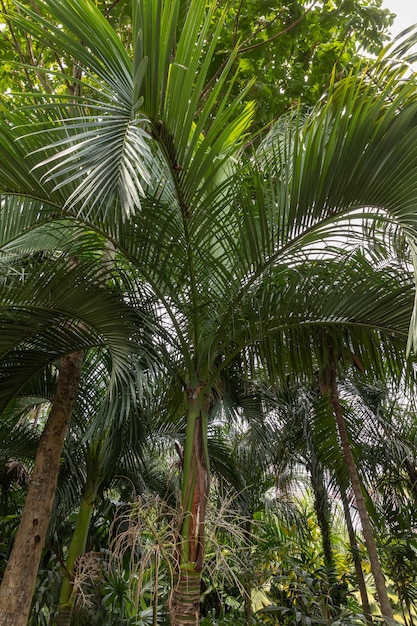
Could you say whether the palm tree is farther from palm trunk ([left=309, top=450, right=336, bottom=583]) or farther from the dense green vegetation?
palm trunk ([left=309, top=450, right=336, bottom=583])

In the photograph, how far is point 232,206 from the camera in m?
2.43

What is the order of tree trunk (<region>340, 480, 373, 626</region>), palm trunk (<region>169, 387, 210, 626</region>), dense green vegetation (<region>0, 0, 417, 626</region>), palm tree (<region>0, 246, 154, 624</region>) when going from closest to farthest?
dense green vegetation (<region>0, 0, 417, 626</region>), palm trunk (<region>169, 387, 210, 626</region>), palm tree (<region>0, 246, 154, 624</region>), tree trunk (<region>340, 480, 373, 626</region>)

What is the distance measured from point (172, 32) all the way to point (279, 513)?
6525mm

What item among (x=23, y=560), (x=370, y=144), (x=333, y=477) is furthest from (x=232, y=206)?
(x=333, y=477)

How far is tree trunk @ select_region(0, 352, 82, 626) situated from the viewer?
271 centimetres

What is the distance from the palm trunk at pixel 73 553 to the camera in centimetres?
431

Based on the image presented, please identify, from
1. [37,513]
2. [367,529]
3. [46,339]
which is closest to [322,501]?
[367,529]

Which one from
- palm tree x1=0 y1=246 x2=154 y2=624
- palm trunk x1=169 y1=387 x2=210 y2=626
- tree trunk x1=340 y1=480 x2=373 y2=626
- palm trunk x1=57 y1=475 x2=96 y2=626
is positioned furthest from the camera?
tree trunk x1=340 y1=480 x2=373 y2=626

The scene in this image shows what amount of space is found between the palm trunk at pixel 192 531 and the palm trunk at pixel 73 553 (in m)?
2.25

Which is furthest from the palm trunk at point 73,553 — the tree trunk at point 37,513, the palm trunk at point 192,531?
the palm trunk at point 192,531

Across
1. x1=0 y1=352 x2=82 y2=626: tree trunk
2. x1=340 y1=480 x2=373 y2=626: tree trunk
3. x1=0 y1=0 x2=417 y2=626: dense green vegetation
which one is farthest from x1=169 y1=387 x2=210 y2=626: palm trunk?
x1=340 y1=480 x2=373 y2=626: tree trunk

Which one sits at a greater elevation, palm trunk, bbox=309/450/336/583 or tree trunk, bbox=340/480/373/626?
palm trunk, bbox=309/450/336/583

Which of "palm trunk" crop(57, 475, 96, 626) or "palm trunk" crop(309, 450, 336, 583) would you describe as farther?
"palm trunk" crop(309, 450, 336, 583)

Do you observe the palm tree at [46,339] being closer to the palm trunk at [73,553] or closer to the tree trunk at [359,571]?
the palm trunk at [73,553]
